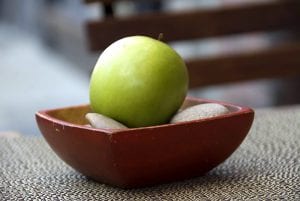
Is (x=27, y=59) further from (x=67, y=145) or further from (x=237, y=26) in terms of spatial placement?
(x=67, y=145)

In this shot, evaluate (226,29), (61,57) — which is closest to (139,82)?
(226,29)

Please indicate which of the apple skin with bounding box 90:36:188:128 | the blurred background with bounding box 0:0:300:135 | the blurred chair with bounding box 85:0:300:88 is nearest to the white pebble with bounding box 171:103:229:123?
the apple skin with bounding box 90:36:188:128

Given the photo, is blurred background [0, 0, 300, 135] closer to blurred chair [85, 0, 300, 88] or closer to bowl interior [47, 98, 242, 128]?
blurred chair [85, 0, 300, 88]

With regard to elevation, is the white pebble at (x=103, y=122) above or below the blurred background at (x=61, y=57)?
above

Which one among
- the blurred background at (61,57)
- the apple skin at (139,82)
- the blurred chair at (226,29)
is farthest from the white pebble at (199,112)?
the blurred chair at (226,29)

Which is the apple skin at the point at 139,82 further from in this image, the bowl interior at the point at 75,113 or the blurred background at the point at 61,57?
the blurred background at the point at 61,57

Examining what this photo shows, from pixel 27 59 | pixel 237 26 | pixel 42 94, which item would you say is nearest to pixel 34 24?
pixel 27 59

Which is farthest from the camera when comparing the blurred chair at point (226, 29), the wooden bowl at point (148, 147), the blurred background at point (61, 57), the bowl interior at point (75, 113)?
the blurred background at point (61, 57)
